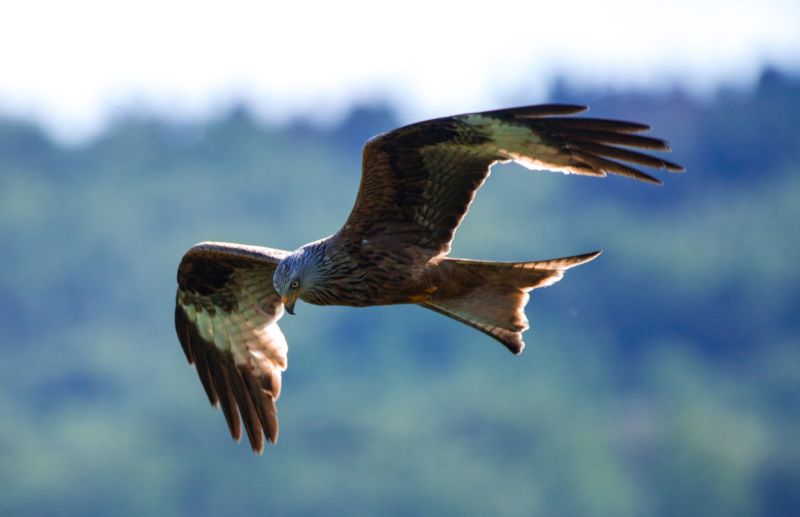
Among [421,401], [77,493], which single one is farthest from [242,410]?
[421,401]

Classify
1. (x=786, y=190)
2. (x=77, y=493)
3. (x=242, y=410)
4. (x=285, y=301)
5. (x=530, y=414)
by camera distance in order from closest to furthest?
(x=285, y=301)
(x=242, y=410)
(x=77, y=493)
(x=530, y=414)
(x=786, y=190)

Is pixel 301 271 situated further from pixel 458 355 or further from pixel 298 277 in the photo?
pixel 458 355

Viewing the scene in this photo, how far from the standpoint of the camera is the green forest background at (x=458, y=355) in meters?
51.5

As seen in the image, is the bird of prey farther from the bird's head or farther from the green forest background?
the green forest background

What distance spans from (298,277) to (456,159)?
1237 millimetres

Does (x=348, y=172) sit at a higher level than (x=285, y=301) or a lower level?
lower

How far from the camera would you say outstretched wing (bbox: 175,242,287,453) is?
11.4 metres

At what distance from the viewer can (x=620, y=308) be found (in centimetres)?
5856

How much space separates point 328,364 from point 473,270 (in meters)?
48.2

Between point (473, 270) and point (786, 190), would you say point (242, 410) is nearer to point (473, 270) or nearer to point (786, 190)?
point (473, 270)

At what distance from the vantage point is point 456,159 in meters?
9.91

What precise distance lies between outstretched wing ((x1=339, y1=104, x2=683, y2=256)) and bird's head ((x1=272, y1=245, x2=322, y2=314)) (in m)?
0.27

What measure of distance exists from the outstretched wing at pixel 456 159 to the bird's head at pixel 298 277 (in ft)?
0.89

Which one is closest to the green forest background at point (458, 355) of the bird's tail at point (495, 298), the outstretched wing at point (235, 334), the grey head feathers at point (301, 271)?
the outstretched wing at point (235, 334)
